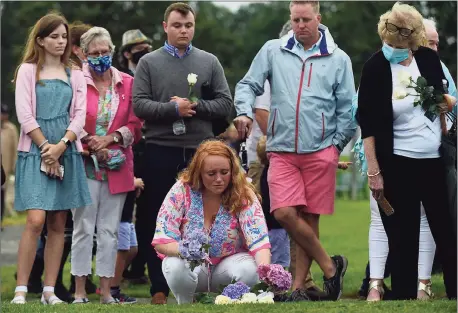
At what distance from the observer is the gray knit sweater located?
10.9 m

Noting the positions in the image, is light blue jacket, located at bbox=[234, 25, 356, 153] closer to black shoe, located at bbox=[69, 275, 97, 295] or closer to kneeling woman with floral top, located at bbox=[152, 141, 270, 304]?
kneeling woman with floral top, located at bbox=[152, 141, 270, 304]

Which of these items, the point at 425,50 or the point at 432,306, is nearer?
the point at 432,306

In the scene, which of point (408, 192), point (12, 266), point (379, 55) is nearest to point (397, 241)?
point (408, 192)

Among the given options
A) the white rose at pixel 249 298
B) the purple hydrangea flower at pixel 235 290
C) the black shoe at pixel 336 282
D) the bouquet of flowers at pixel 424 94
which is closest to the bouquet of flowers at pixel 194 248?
the purple hydrangea flower at pixel 235 290

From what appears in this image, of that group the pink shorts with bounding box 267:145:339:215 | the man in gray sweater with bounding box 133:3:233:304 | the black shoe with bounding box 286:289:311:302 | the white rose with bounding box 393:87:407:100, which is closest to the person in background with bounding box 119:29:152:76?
the man in gray sweater with bounding box 133:3:233:304

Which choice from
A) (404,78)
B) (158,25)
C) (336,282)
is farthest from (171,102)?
(158,25)

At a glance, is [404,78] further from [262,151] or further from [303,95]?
[262,151]

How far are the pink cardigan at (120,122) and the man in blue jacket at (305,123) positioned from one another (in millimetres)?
1060

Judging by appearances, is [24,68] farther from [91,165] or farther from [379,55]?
[379,55]

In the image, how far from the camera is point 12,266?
16719mm

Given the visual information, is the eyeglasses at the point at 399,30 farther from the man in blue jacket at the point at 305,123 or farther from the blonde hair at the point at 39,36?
the blonde hair at the point at 39,36

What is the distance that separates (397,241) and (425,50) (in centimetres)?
144

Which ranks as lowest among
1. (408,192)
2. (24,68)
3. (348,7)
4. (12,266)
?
(12,266)

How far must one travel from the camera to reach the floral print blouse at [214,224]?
31.7ft
